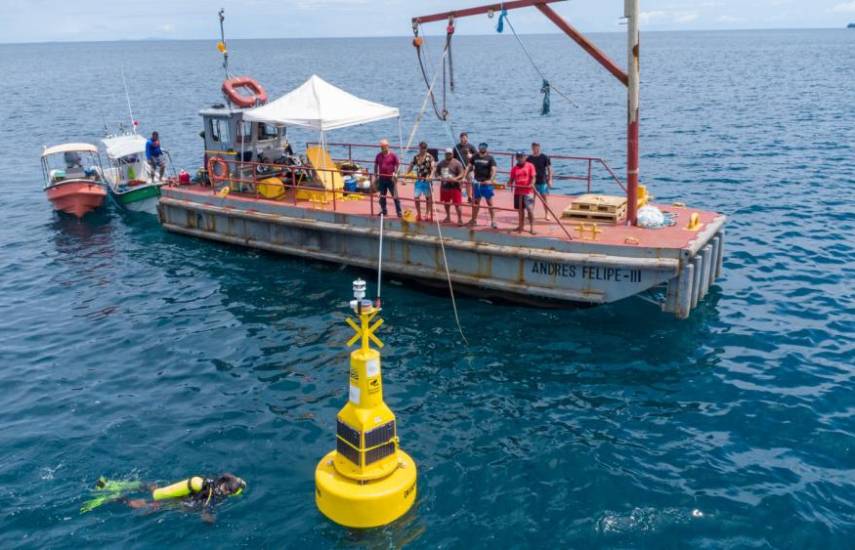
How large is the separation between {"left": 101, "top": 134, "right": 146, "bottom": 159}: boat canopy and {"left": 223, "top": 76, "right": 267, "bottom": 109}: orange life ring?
6.37 meters

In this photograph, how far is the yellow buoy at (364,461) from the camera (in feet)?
31.9

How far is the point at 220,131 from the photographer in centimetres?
2345

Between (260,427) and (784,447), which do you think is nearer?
(784,447)

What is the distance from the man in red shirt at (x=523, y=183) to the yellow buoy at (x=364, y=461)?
7.69 m

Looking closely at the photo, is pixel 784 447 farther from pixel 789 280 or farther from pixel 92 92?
pixel 92 92

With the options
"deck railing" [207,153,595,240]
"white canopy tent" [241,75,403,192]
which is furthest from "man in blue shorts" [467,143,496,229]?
"white canopy tent" [241,75,403,192]

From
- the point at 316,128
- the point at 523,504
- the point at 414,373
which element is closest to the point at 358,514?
the point at 523,504

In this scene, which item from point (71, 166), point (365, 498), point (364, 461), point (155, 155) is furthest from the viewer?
point (71, 166)

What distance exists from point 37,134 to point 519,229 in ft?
148

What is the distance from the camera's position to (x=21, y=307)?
1933 centimetres

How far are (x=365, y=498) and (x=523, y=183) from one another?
30.1 ft

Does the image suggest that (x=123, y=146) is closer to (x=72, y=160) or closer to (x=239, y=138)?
(x=72, y=160)

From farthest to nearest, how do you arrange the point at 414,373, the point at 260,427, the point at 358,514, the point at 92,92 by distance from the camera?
the point at 92,92 → the point at 414,373 → the point at 260,427 → the point at 358,514

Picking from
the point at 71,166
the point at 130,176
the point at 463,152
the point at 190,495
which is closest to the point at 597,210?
the point at 463,152
